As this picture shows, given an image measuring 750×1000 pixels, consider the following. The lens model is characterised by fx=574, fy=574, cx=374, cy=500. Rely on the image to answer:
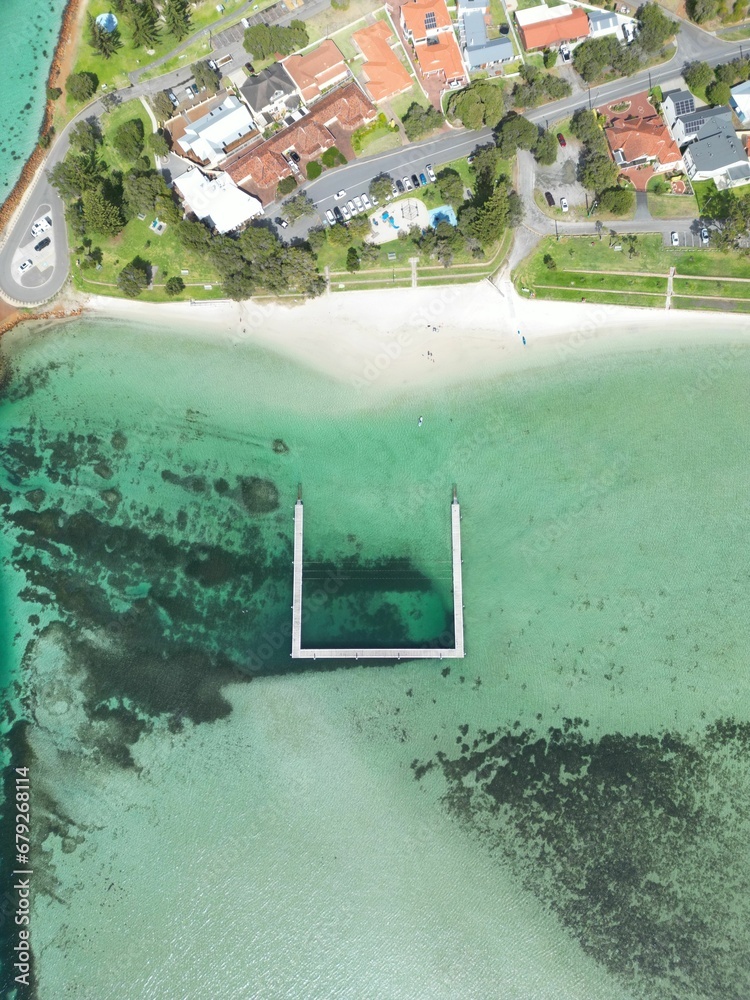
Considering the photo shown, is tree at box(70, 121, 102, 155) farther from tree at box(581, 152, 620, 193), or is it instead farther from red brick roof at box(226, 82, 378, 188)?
tree at box(581, 152, 620, 193)

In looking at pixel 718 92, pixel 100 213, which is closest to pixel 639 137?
pixel 718 92

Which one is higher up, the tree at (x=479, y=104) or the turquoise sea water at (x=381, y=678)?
the tree at (x=479, y=104)

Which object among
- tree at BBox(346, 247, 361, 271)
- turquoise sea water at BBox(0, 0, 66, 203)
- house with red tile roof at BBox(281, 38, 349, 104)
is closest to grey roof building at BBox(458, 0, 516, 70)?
house with red tile roof at BBox(281, 38, 349, 104)

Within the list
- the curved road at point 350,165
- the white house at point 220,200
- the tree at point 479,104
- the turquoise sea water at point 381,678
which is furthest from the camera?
the curved road at point 350,165

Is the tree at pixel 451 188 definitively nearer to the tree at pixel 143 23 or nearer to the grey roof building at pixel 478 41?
Result: the grey roof building at pixel 478 41

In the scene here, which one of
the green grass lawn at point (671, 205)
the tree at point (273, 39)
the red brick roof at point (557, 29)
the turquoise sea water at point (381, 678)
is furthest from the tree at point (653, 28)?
the tree at point (273, 39)

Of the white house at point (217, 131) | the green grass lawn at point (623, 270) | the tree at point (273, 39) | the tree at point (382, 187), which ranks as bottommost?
the green grass lawn at point (623, 270)

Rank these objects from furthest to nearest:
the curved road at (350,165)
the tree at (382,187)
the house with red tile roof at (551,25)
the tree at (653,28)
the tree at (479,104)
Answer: the curved road at (350,165), the house with red tile roof at (551,25), the tree at (653,28), the tree at (382,187), the tree at (479,104)
